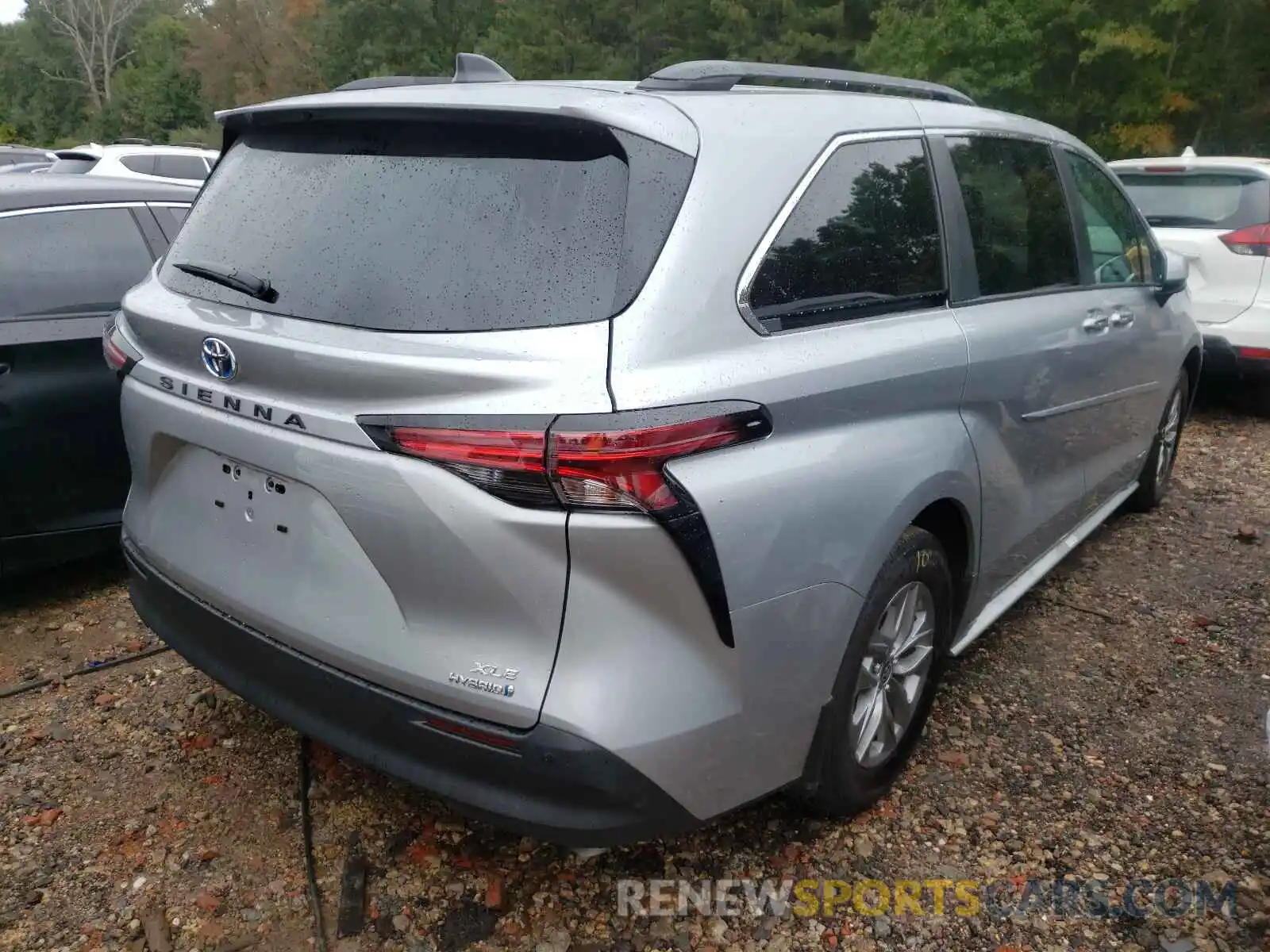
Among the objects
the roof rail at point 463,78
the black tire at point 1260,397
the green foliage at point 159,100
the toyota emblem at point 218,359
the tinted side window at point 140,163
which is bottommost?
the green foliage at point 159,100

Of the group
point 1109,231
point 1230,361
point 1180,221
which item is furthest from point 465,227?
point 1180,221

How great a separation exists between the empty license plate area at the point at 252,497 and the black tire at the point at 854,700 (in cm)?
125

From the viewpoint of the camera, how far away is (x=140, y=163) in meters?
11.1

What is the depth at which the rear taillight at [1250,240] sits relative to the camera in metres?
6.38

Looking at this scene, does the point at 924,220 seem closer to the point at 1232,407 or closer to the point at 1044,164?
the point at 1044,164

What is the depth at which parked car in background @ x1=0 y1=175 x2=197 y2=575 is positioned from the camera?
3516 mm

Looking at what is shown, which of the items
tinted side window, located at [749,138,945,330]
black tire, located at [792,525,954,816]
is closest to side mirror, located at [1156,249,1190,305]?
tinted side window, located at [749,138,945,330]

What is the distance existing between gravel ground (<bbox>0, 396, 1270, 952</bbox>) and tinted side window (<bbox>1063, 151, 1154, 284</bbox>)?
1.40 meters

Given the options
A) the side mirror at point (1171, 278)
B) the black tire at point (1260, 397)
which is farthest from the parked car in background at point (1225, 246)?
the side mirror at point (1171, 278)

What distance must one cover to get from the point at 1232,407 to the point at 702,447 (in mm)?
6780

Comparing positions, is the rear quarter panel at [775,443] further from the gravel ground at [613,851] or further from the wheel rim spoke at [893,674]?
the gravel ground at [613,851]

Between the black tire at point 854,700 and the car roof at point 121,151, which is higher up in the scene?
the black tire at point 854,700

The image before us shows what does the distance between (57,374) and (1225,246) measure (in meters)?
6.58

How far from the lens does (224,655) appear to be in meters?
2.38
